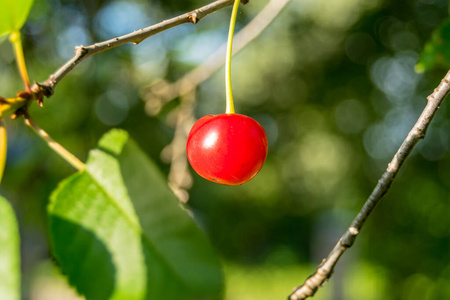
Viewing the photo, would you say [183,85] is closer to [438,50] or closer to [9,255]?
[438,50]

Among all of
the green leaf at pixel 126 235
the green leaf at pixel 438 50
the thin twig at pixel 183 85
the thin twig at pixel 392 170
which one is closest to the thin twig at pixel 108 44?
the green leaf at pixel 126 235

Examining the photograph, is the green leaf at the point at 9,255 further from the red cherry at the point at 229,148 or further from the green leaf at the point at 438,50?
the green leaf at the point at 438,50

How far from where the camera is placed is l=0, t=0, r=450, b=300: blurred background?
8.71ft

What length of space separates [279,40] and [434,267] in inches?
119

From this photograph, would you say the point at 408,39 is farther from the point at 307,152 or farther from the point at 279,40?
the point at 307,152

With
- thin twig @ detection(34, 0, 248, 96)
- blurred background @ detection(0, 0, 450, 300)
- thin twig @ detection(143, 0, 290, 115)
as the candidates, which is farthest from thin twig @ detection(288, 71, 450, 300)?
thin twig @ detection(143, 0, 290, 115)

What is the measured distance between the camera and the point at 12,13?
67cm

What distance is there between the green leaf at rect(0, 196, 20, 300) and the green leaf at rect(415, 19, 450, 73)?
1.07 metres

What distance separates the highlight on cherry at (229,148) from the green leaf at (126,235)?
5.2 inches

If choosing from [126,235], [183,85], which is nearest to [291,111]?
[183,85]

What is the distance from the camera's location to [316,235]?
38.2 ft

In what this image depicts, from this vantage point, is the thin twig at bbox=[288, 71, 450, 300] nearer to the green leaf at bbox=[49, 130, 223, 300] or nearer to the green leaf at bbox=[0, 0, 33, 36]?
the green leaf at bbox=[49, 130, 223, 300]

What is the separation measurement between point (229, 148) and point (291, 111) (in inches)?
226

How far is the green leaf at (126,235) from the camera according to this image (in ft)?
2.48
